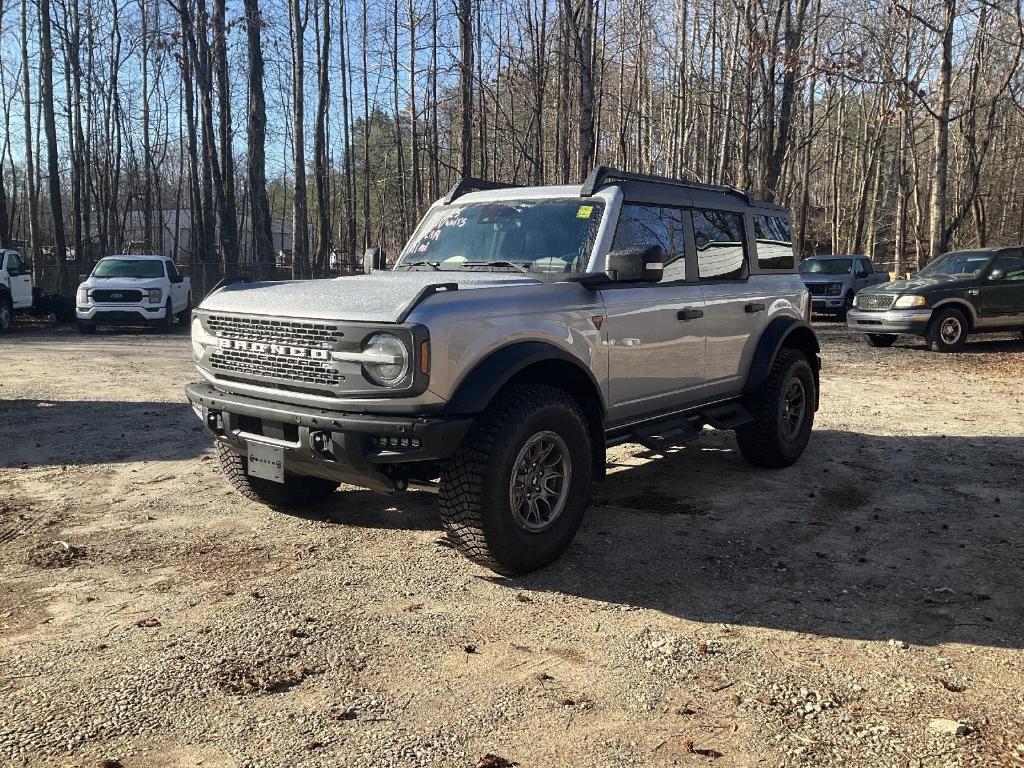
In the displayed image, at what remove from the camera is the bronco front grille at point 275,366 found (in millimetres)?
3980

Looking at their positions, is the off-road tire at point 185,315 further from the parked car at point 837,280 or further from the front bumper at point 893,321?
the parked car at point 837,280

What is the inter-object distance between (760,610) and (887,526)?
1.78 m

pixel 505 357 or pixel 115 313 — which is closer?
pixel 505 357

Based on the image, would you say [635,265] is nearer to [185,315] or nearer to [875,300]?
[875,300]

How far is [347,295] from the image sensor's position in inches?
164

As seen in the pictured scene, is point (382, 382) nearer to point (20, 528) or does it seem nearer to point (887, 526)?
point (20, 528)

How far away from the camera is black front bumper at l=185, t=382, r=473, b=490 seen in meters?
3.74

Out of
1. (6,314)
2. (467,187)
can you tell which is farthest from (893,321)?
(6,314)

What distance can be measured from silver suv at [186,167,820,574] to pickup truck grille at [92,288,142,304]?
48.1ft

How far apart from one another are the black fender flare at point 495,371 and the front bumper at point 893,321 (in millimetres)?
12969

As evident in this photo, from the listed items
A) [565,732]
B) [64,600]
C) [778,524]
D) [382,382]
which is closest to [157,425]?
[64,600]

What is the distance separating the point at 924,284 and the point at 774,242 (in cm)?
1000

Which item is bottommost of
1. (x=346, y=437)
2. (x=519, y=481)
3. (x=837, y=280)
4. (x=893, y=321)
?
(x=519, y=481)

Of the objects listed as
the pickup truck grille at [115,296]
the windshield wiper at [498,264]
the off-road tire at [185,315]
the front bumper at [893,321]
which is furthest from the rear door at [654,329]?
the off-road tire at [185,315]
